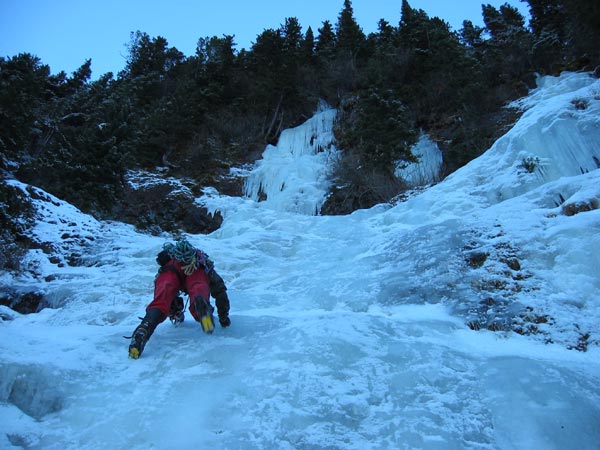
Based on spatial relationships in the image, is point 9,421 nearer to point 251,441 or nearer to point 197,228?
point 251,441

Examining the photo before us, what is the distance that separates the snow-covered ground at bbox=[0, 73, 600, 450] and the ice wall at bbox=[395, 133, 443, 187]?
581 centimetres

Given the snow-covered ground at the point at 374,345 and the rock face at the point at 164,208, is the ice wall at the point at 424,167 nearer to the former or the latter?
the snow-covered ground at the point at 374,345

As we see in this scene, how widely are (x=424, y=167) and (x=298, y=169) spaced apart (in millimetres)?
4371

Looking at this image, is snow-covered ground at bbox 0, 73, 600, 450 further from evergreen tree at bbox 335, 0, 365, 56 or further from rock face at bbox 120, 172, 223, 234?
evergreen tree at bbox 335, 0, 365, 56

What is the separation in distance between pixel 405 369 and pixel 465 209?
14.2 ft

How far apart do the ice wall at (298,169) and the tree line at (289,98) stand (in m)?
0.66

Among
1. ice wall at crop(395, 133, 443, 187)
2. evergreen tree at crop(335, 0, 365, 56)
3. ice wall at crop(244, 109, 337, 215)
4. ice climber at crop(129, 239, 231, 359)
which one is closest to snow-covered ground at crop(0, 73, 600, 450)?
ice climber at crop(129, 239, 231, 359)

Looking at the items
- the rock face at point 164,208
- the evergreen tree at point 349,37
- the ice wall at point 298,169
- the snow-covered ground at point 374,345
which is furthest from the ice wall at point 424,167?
the evergreen tree at point 349,37

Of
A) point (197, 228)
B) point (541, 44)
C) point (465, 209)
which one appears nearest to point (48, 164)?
point (197, 228)

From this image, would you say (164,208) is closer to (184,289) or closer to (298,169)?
(298,169)

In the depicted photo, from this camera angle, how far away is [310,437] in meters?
2.43

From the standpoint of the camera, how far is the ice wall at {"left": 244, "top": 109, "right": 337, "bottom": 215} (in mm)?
13086

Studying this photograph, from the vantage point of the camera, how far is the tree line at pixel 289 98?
40.3ft

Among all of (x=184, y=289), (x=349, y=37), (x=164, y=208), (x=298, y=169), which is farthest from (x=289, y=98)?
(x=184, y=289)
